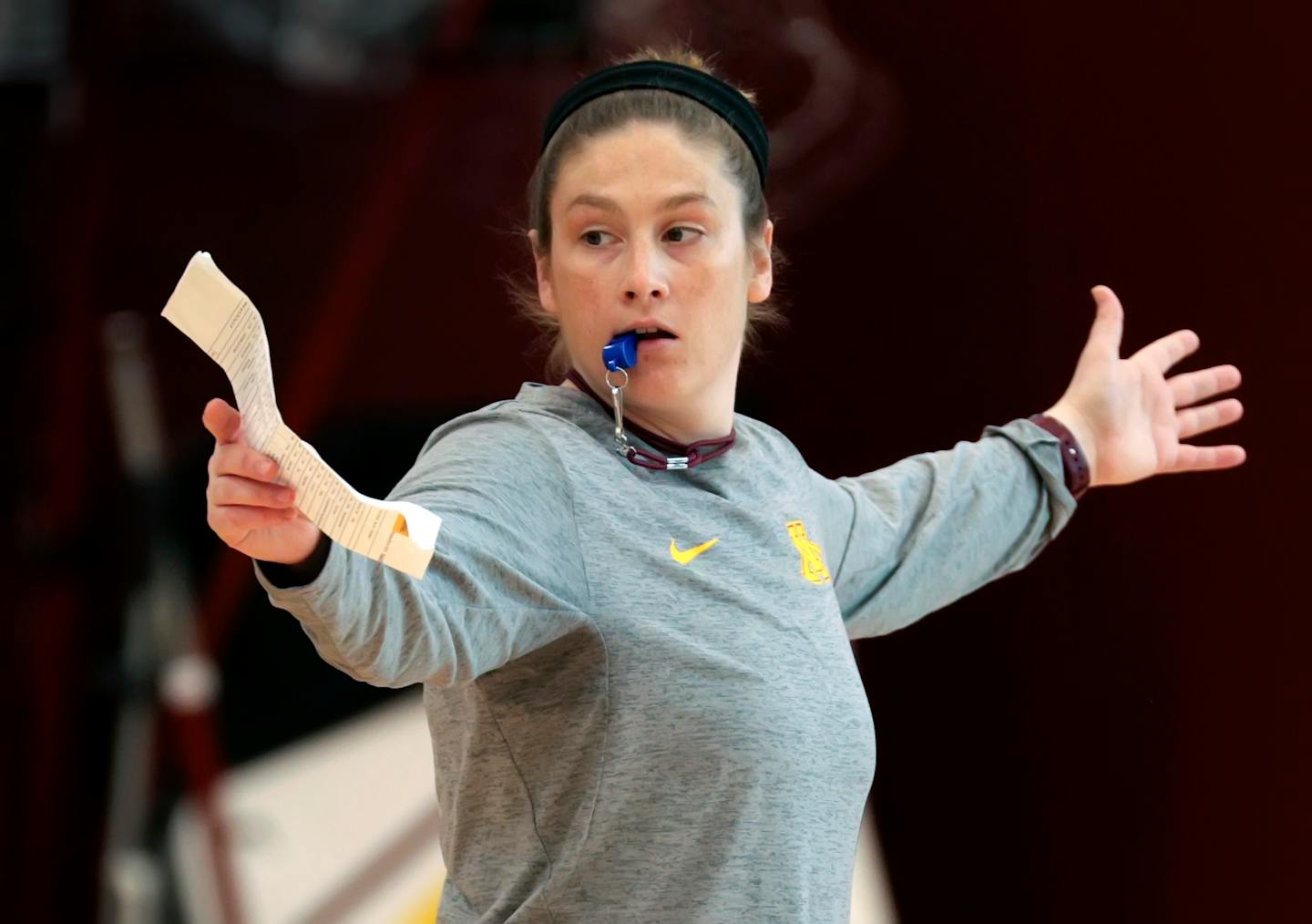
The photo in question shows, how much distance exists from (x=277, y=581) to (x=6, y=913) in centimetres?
224

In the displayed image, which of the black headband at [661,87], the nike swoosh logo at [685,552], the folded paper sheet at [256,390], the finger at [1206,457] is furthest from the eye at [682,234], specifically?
the finger at [1206,457]

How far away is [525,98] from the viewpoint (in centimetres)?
279

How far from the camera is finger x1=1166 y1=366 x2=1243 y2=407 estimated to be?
1659mm

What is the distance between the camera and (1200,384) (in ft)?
5.49

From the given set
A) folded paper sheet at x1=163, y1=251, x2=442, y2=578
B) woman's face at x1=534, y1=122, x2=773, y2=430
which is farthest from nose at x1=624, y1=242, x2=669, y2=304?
folded paper sheet at x1=163, y1=251, x2=442, y2=578

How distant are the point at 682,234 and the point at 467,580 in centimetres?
36

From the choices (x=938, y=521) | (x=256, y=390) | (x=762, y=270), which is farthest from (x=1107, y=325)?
→ (x=256, y=390)

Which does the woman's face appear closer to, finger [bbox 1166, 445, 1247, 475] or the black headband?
the black headband

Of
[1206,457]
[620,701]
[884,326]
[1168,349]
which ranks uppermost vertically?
[884,326]

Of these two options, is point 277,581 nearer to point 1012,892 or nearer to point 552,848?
point 552,848

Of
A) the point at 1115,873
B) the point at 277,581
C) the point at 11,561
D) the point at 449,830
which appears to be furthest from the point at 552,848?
the point at 11,561

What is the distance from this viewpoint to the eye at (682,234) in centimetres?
121

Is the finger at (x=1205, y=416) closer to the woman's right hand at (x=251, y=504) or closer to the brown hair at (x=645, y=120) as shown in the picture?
the brown hair at (x=645, y=120)

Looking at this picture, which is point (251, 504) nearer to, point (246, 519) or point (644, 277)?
point (246, 519)
